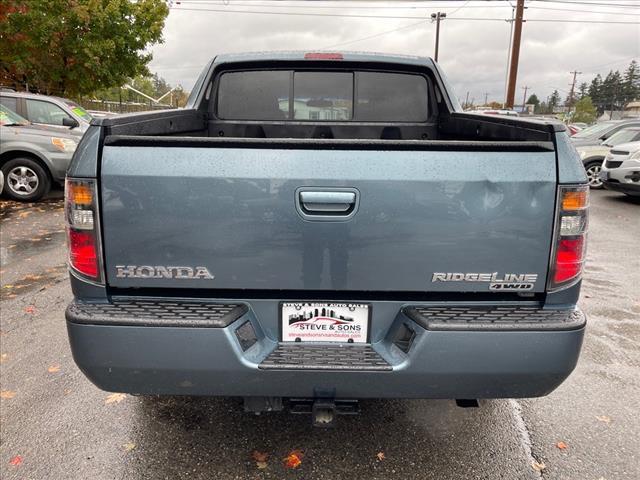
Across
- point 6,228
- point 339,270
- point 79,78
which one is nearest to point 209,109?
point 339,270

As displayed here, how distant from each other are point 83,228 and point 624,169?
1125 centimetres

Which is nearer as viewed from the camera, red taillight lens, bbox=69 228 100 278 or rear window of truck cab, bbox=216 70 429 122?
red taillight lens, bbox=69 228 100 278

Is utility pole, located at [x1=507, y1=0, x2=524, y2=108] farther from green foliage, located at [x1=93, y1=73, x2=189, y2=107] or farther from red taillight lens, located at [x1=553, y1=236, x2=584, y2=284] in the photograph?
green foliage, located at [x1=93, y1=73, x2=189, y2=107]

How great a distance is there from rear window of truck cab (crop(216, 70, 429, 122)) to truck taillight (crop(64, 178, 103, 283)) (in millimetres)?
2099

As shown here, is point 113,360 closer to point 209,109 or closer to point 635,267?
point 209,109

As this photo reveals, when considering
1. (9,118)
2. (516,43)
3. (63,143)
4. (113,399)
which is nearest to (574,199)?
(113,399)

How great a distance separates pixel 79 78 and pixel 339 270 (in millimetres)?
22163

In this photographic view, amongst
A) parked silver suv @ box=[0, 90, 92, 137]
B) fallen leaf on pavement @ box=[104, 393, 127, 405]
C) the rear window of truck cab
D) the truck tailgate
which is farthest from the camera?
parked silver suv @ box=[0, 90, 92, 137]

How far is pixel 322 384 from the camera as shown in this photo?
2102 mm

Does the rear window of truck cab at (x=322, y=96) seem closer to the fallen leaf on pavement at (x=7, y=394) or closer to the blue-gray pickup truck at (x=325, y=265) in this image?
the blue-gray pickup truck at (x=325, y=265)

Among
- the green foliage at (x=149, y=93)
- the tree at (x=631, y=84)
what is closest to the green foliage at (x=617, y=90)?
the tree at (x=631, y=84)

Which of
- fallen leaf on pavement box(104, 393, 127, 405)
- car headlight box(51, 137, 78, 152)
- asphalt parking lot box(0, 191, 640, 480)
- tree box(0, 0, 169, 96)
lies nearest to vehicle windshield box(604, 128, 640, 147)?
asphalt parking lot box(0, 191, 640, 480)

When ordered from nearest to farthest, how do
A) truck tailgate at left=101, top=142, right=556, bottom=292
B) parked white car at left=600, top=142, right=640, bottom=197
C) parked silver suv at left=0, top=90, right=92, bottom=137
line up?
truck tailgate at left=101, top=142, right=556, bottom=292
parked silver suv at left=0, top=90, right=92, bottom=137
parked white car at left=600, top=142, right=640, bottom=197

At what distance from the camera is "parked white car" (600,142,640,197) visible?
1020cm
